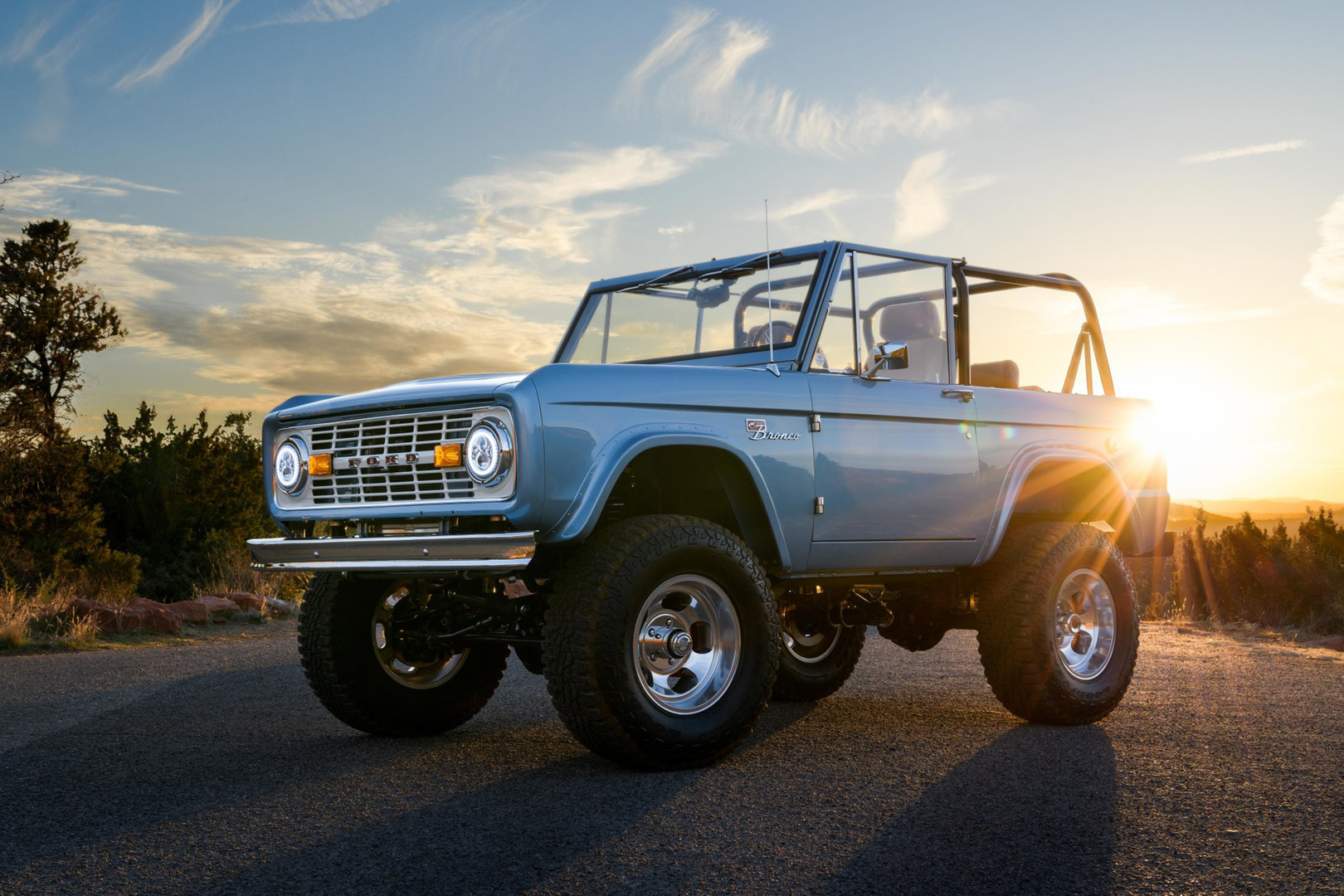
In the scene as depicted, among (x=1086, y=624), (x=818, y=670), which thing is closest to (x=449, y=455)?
(x=818, y=670)

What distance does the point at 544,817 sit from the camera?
4.35 meters

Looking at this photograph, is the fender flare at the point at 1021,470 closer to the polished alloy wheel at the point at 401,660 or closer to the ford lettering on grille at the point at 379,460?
the polished alloy wheel at the point at 401,660

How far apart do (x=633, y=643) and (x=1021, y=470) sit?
9.42 ft

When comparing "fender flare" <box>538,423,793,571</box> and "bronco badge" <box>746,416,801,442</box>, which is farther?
"bronco badge" <box>746,416,801,442</box>

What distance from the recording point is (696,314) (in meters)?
6.88

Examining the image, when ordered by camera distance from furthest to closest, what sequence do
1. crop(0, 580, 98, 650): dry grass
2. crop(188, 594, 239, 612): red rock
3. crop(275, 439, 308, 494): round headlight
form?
crop(188, 594, 239, 612): red rock < crop(0, 580, 98, 650): dry grass < crop(275, 439, 308, 494): round headlight

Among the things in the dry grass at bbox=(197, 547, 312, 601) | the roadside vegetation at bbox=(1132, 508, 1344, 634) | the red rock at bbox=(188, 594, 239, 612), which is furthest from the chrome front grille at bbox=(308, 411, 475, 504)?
the roadside vegetation at bbox=(1132, 508, 1344, 634)

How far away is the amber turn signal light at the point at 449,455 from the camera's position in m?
5.05

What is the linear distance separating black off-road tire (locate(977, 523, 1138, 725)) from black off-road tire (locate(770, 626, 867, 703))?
1.13 meters

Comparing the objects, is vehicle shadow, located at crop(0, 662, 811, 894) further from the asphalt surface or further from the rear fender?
the rear fender

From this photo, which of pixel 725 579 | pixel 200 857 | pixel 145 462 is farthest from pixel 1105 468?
pixel 145 462

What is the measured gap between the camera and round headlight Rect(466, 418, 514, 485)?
16.1ft

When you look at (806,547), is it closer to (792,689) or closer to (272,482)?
(792,689)

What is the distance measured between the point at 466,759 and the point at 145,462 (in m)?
32.9
